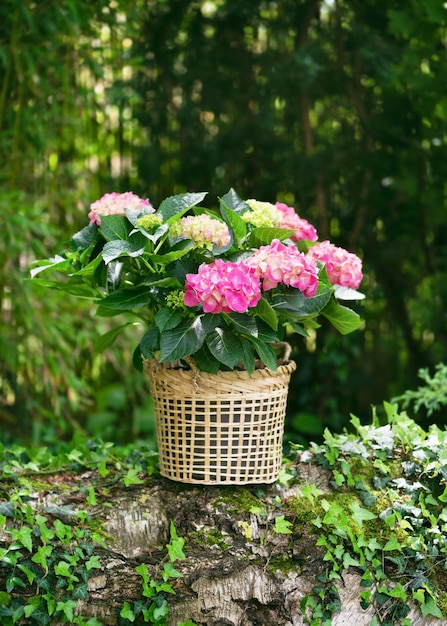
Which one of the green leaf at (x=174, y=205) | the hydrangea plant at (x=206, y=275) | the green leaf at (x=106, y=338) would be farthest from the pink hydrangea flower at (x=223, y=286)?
the green leaf at (x=106, y=338)

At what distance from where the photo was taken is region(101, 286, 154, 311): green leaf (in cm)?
138

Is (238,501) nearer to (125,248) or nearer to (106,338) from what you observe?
(106,338)

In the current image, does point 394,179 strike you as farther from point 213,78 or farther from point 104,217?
point 104,217

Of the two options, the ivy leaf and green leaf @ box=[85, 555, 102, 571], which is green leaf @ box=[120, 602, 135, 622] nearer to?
green leaf @ box=[85, 555, 102, 571]

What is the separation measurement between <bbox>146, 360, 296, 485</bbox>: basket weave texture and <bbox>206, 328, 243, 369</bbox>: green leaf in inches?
3.1

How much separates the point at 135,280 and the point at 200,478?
42 cm

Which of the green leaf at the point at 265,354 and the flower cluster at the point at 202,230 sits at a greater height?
the flower cluster at the point at 202,230

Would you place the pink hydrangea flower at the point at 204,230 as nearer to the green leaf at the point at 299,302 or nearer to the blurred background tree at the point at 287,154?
the green leaf at the point at 299,302

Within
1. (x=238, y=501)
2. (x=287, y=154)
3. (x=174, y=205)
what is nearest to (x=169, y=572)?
(x=238, y=501)

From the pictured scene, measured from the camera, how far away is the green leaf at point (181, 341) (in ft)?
4.30

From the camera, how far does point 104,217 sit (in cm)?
139

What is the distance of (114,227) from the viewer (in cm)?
140

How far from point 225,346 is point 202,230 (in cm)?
22

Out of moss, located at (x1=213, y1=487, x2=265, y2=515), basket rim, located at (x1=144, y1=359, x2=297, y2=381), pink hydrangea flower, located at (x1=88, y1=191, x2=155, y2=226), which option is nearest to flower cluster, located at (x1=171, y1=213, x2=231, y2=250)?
pink hydrangea flower, located at (x1=88, y1=191, x2=155, y2=226)
